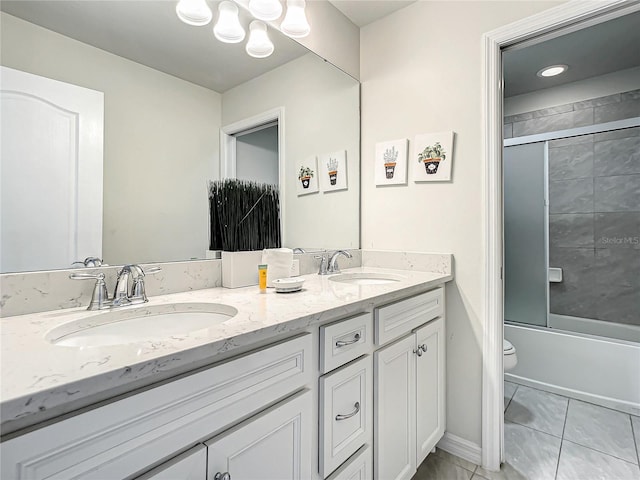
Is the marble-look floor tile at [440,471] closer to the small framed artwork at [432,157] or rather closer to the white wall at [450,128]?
the white wall at [450,128]

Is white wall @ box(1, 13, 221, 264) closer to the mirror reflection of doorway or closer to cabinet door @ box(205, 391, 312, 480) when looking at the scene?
the mirror reflection of doorway

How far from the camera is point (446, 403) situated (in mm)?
1680

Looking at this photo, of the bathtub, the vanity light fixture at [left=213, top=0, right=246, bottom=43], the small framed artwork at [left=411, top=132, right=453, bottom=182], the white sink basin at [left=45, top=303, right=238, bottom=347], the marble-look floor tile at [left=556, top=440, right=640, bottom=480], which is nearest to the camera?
the white sink basin at [left=45, top=303, right=238, bottom=347]

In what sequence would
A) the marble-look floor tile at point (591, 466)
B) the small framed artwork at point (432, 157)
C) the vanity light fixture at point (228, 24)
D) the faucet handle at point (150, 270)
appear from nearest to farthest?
1. the faucet handle at point (150, 270)
2. the vanity light fixture at point (228, 24)
3. the marble-look floor tile at point (591, 466)
4. the small framed artwork at point (432, 157)

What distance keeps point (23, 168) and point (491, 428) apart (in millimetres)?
2006

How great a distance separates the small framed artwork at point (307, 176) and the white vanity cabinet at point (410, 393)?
0.81m

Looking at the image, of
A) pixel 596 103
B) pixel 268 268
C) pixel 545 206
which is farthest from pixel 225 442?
pixel 596 103

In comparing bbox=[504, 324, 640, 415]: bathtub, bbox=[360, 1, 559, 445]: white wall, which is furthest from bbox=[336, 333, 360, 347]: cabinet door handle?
bbox=[504, 324, 640, 415]: bathtub

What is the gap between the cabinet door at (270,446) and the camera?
69 cm

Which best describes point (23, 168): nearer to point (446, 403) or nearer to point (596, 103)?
point (446, 403)

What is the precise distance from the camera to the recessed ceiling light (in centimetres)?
246

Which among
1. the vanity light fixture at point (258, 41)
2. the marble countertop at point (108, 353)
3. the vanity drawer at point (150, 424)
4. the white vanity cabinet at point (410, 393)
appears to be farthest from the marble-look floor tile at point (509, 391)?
the vanity light fixture at point (258, 41)

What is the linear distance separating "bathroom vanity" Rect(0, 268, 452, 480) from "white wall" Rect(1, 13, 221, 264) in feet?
0.76

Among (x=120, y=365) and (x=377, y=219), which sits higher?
(x=377, y=219)
